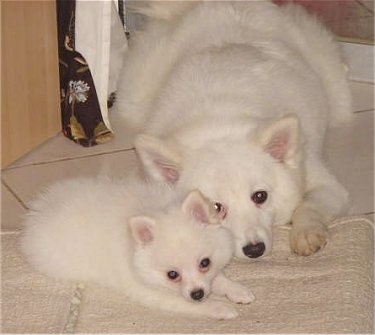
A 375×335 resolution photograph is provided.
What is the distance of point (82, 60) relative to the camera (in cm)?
366

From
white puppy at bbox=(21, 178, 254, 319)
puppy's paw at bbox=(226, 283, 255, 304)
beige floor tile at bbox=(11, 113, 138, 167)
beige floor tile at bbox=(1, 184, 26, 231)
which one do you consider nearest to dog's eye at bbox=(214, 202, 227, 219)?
white puppy at bbox=(21, 178, 254, 319)

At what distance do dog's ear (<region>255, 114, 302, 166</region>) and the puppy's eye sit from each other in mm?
487

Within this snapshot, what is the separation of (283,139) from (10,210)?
1108 mm

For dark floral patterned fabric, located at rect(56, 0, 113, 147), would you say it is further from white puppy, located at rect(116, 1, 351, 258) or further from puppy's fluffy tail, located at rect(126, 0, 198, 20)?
puppy's fluffy tail, located at rect(126, 0, 198, 20)

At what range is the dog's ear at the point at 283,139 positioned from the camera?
9.20 ft

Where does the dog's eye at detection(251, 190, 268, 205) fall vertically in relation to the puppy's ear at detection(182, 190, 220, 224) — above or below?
below

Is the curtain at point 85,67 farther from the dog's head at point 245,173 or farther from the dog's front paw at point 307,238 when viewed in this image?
the dog's front paw at point 307,238

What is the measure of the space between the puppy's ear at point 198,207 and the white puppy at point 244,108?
0.62ft

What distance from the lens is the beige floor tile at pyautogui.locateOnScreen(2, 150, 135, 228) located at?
351cm

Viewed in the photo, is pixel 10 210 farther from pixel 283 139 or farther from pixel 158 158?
pixel 283 139

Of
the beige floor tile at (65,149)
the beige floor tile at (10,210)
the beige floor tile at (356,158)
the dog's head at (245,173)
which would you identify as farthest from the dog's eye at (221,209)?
the beige floor tile at (65,149)

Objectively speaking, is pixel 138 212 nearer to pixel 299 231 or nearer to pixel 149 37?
pixel 299 231

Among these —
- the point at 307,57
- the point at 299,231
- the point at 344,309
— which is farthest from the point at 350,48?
the point at 344,309

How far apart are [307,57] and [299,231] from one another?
1158 millimetres
